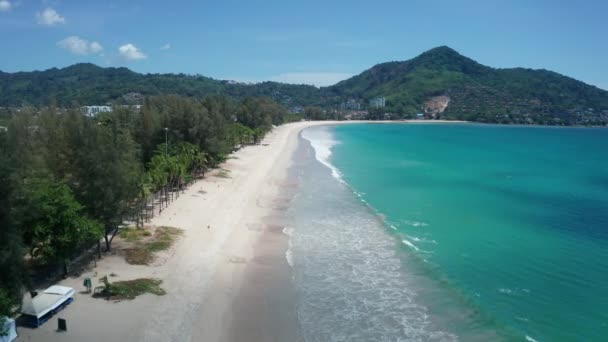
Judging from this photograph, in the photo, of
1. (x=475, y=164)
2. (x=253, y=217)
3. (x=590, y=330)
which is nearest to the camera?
(x=590, y=330)

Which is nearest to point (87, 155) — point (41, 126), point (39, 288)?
point (39, 288)

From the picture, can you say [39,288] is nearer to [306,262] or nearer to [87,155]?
[87,155]

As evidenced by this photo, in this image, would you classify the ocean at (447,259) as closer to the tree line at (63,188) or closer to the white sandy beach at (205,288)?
the white sandy beach at (205,288)

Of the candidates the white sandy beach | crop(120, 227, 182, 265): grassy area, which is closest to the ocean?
the white sandy beach

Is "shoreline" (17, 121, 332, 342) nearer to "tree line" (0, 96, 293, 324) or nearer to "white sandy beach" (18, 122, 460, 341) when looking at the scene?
"white sandy beach" (18, 122, 460, 341)

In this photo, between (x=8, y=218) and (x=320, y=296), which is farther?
(x=320, y=296)

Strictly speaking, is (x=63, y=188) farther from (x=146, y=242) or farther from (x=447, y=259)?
(x=447, y=259)
